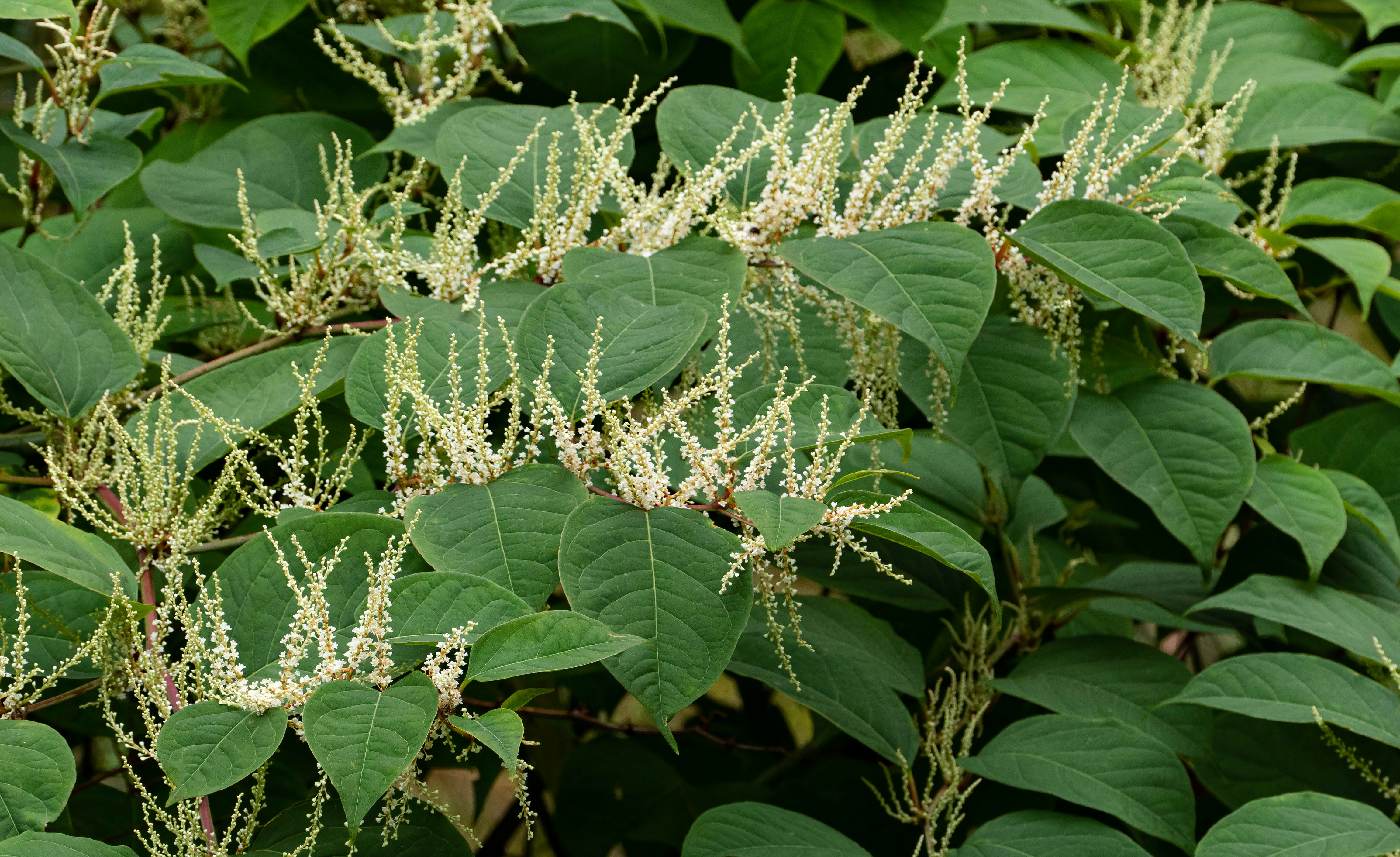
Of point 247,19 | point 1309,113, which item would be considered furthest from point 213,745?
point 1309,113

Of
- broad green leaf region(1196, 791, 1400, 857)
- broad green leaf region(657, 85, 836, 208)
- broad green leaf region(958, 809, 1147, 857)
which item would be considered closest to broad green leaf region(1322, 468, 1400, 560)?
broad green leaf region(1196, 791, 1400, 857)

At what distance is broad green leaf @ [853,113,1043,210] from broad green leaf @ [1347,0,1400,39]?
2.65ft

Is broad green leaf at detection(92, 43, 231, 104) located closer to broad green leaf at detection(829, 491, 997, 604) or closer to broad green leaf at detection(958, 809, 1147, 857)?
broad green leaf at detection(829, 491, 997, 604)

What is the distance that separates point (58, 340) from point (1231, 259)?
1.12m

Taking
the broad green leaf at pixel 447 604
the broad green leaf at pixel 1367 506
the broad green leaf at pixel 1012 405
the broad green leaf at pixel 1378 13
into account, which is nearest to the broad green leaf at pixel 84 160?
the broad green leaf at pixel 447 604

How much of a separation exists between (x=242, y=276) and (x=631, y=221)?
0.47 m

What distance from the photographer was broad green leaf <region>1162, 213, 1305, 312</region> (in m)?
1.04

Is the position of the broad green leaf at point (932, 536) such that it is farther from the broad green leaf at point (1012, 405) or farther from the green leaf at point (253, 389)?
the green leaf at point (253, 389)

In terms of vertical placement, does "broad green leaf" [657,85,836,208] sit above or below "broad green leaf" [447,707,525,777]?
above

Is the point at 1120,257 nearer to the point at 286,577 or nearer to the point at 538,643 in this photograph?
the point at 538,643

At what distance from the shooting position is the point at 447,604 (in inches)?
29.0

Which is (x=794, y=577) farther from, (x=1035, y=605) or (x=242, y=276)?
(x=242, y=276)

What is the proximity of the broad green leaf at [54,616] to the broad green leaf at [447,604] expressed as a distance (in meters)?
0.29

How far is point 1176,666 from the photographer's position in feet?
3.87
